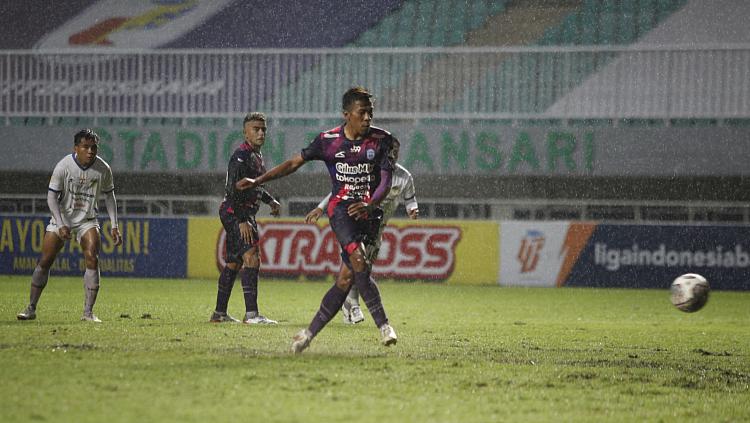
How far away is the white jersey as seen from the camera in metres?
10.4

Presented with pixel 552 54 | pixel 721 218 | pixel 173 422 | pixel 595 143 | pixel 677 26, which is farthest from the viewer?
pixel 677 26

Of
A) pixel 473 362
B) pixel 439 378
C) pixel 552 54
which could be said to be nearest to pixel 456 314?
pixel 473 362

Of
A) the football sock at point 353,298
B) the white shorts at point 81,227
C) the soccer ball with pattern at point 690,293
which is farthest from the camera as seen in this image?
the football sock at point 353,298

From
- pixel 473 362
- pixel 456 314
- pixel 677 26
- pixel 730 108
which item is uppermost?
pixel 677 26

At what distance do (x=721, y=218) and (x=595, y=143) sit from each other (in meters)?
2.85

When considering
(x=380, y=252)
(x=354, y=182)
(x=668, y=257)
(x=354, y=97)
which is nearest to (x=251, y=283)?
(x=354, y=182)

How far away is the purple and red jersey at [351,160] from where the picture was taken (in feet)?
26.6

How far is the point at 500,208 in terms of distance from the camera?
69.4 ft

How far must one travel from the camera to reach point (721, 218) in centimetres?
2030

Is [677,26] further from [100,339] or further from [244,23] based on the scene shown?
[100,339]

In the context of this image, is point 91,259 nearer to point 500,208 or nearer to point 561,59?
point 500,208

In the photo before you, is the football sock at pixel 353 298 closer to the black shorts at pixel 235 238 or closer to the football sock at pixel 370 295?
the black shorts at pixel 235 238

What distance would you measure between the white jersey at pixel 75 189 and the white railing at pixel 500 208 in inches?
415

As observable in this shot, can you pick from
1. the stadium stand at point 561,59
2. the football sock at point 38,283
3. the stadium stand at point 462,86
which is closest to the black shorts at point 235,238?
the football sock at point 38,283
